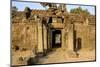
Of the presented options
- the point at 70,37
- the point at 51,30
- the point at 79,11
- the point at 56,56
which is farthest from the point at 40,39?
the point at 79,11

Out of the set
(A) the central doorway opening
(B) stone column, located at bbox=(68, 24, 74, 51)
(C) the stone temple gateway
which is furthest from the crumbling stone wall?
(B) stone column, located at bbox=(68, 24, 74, 51)

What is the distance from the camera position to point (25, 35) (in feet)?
8.52

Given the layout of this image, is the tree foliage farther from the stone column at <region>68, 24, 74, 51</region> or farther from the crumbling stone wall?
the crumbling stone wall

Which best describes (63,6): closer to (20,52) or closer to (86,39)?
(86,39)

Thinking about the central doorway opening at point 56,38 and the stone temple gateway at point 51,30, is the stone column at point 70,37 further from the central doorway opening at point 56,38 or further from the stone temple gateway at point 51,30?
the central doorway opening at point 56,38

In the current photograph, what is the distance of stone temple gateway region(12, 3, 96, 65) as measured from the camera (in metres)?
2.58

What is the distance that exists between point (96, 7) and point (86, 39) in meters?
0.48

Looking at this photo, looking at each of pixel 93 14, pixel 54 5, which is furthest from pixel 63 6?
pixel 93 14

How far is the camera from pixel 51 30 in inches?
107

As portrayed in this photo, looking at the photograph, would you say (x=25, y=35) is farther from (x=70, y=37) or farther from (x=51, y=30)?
→ (x=70, y=37)

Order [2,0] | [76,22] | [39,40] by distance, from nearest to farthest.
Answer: [2,0] < [39,40] < [76,22]

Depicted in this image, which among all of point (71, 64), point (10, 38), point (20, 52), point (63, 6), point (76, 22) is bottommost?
point (71, 64)

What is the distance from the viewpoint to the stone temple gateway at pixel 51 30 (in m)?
2.58

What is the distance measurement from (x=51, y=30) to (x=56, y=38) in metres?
0.13
